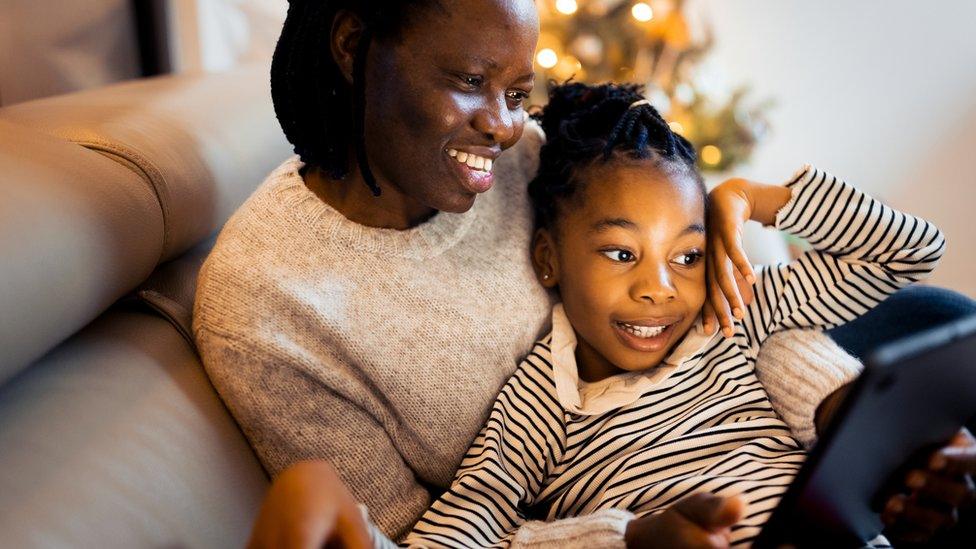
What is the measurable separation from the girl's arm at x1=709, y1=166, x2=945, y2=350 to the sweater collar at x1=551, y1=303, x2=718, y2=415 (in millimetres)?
91

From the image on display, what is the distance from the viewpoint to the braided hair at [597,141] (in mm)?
1134

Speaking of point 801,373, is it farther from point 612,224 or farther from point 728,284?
point 612,224

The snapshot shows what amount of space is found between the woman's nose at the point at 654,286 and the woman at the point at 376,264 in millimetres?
187

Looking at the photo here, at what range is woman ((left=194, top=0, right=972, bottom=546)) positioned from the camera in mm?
949

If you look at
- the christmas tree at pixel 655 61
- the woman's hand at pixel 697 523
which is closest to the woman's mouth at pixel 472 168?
the woman's hand at pixel 697 523

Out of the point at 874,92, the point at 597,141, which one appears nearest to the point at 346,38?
the point at 597,141

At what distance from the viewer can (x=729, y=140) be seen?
2.48 meters

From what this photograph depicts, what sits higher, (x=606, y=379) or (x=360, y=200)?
(x=360, y=200)

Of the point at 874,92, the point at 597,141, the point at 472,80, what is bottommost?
the point at 874,92

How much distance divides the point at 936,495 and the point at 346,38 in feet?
2.73

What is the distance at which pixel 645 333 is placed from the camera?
111 centimetres

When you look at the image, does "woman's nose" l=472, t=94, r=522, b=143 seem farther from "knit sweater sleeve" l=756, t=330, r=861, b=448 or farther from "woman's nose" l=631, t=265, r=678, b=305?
"knit sweater sleeve" l=756, t=330, r=861, b=448

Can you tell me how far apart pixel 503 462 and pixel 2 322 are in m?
A: 0.57

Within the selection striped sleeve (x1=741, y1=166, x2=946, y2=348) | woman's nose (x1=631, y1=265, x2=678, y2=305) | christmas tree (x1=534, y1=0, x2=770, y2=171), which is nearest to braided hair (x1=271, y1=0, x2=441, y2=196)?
woman's nose (x1=631, y1=265, x2=678, y2=305)
